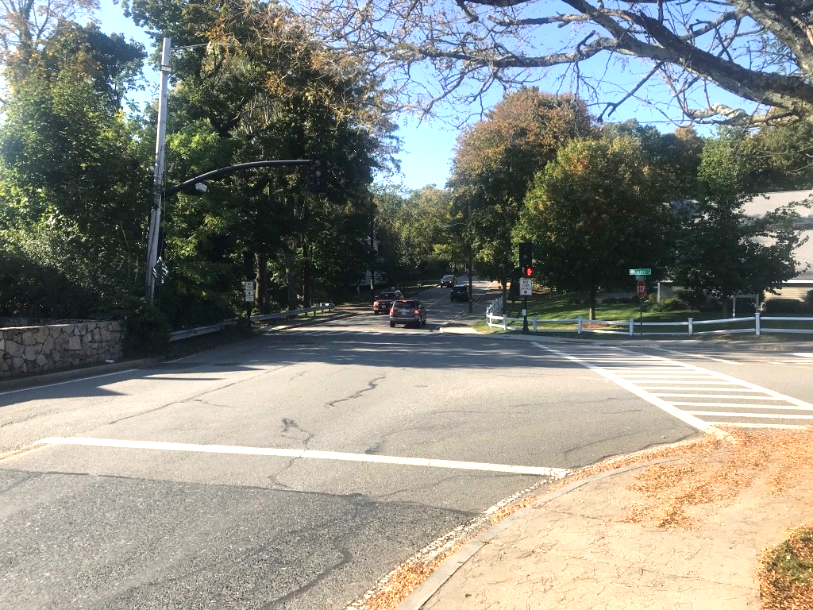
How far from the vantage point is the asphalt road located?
471cm

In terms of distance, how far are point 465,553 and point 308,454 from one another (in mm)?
3533

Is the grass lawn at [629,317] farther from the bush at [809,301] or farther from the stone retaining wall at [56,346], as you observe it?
the stone retaining wall at [56,346]

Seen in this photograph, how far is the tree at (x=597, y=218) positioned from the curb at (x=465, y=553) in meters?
25.0

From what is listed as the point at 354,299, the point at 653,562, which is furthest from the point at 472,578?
the point at 354,299

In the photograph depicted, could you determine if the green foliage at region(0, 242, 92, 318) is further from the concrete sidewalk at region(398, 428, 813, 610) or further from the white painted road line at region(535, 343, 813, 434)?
the concrete sidewalk at region(398, 428, 813, 610)

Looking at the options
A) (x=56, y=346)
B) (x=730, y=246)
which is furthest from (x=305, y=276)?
(x=56, y=346)

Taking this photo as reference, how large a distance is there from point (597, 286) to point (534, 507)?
92.0 feet

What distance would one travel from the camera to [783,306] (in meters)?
33.2

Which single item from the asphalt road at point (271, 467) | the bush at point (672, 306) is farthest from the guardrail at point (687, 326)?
the asphalt road at point (271, 467)

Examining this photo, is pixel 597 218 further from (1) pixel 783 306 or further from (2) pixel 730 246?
(1) pixel 783 306

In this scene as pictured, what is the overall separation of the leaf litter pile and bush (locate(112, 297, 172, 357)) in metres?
15.3

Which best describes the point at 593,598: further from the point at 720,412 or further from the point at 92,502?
the point at 720,412

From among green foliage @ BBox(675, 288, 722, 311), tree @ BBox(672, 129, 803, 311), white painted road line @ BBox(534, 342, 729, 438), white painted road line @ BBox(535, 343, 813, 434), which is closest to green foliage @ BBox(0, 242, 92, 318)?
white painted road line @ BBox(534, 342, 729, 438)

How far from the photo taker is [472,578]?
4.48m
